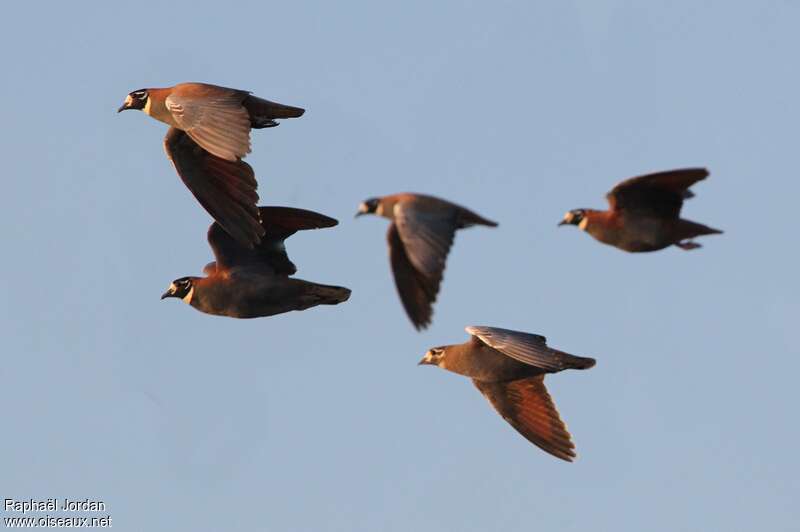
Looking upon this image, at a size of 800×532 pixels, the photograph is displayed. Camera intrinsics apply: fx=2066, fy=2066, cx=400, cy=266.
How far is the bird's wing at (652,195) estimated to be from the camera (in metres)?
26.5

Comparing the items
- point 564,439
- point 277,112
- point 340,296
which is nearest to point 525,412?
point 564,439

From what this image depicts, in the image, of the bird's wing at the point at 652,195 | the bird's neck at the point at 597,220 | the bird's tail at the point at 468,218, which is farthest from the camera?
the bird's neck at the point at 597,220

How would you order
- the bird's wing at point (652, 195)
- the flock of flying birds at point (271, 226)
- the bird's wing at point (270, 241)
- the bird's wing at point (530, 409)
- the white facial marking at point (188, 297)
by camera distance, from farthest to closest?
the bird's wing at point (530, 409) < the white facial marking at point (188, 297) < the bird's wing at point (270, 241) < the bird's wing at point (652, 195) < the flock of flying birds at point (271, 226)

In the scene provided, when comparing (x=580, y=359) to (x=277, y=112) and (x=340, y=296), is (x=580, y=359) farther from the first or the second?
(x=277, y=112)

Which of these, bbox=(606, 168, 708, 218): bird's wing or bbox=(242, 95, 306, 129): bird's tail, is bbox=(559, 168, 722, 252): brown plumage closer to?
bbox=(606, 168, 708, 218): bird's wing

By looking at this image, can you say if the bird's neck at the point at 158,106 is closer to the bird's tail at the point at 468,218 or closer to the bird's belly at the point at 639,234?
the bird's tail at the point at 468,218

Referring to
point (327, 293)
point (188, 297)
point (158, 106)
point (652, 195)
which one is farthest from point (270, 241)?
point (652, 195)

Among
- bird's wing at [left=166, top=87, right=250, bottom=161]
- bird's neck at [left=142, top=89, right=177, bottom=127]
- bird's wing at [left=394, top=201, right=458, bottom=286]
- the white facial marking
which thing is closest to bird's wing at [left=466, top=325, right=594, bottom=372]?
bird's wing at [left=394, top=201, right=458, bottom=286]

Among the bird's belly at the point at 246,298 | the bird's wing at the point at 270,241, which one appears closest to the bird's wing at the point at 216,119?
the bird's wing at the point at 270,241

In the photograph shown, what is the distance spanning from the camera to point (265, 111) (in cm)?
2767

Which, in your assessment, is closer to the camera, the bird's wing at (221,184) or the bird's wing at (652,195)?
the bird's wing at (652,195)

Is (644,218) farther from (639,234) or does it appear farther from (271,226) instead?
(271,226)

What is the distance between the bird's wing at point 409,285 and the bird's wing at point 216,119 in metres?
2.18

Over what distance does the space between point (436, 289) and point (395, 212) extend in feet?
3.50
